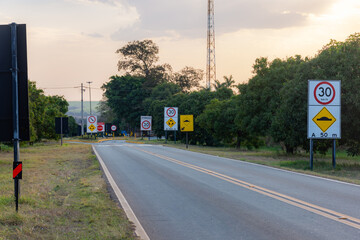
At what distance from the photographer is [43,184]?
13719mm

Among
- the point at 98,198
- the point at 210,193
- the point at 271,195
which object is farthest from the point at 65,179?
the point at 271,195

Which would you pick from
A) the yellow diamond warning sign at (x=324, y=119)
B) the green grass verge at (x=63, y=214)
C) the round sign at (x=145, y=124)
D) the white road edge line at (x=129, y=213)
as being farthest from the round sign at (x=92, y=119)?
the white road edge line at (x=129, y=213)

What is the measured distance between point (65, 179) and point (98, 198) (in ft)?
17.4

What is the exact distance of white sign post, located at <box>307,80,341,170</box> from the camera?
61.2ft

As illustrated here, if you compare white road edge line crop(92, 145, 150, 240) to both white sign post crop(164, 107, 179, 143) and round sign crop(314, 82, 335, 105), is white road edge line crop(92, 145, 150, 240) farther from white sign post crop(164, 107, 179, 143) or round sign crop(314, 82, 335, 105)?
white sign post crop(164, 107, 179, 143)

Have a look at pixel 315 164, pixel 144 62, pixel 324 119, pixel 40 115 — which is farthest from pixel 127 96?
pixel 324 119

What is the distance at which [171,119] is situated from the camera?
4550 centimetres

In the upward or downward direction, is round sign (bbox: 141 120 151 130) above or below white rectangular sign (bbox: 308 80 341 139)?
below

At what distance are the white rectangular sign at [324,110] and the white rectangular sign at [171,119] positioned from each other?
2712 centimetres

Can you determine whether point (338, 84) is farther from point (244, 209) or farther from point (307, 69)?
point (244, 209)

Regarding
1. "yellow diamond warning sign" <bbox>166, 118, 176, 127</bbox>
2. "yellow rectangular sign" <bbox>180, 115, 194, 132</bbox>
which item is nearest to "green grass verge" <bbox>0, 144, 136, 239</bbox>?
"yellow rectangular sign" <bbox>180, 115, 194, 132</bbox>

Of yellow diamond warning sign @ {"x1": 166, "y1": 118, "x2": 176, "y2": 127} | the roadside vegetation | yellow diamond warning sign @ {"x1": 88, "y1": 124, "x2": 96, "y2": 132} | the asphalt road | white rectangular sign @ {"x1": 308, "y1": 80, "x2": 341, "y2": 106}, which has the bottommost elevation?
the roadside vegetation

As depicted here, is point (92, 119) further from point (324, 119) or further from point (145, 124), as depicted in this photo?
point (324, 119)

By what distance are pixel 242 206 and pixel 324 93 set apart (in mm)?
10885
